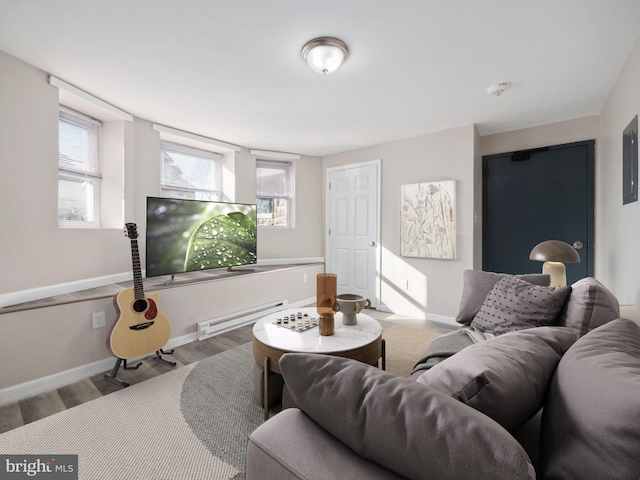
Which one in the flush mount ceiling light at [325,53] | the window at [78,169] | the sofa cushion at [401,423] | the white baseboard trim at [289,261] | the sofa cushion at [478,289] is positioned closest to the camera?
the sofa cushion at [401,423]

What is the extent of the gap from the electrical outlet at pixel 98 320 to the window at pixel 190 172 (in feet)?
5.48

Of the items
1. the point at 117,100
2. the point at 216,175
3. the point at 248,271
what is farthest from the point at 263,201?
the point at 117,100

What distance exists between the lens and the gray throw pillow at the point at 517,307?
1.72 meters

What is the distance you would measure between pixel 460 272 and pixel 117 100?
3.91m

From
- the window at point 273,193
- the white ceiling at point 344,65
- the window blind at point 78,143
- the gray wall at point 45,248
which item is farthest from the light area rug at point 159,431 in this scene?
the window at point 273,193

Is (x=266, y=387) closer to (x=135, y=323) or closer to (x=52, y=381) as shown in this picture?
(x=135, y=323)

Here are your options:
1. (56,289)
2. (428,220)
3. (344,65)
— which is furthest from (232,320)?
(344,65)

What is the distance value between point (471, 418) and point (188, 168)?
13.4ft

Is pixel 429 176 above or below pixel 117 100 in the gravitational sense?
below

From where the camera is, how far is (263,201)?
15.2 feet

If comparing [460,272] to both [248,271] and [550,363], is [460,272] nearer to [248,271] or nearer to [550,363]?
[248,271]

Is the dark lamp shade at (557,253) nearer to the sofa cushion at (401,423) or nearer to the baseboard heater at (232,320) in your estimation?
the sofa cushion at (401,423)

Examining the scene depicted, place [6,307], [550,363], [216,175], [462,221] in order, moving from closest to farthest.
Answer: [550,363] → [6,307] → [462,221] → [216,175]

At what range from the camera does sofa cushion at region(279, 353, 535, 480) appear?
0.53 metres
